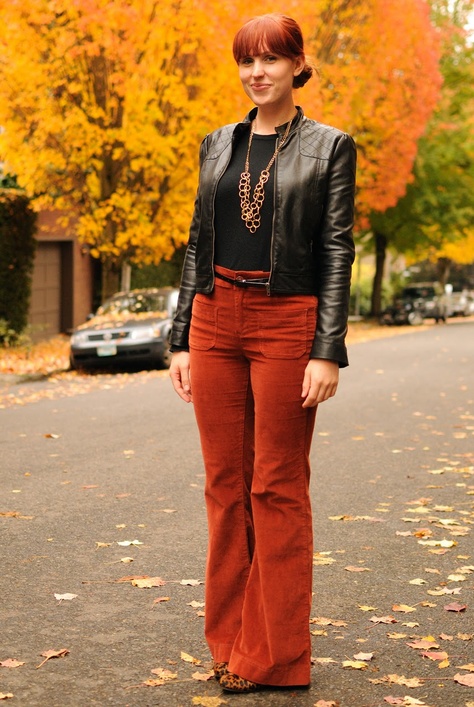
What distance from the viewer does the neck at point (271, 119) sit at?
148 inches

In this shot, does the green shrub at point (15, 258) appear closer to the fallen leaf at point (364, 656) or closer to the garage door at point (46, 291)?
the garage door at point (46, 291)

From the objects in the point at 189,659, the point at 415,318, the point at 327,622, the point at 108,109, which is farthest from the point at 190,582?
the point at 415,318

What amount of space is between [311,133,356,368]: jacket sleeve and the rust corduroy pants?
6cm

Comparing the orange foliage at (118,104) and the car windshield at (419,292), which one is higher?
the orange foliage at (118,104)

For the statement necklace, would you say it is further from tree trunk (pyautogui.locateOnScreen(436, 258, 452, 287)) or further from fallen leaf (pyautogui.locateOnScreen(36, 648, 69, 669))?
tree trunk (pyautogui.locateOnScreen(436, 258, 452, 287))

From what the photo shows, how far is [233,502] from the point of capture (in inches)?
153

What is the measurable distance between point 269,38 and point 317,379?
3.60 feet

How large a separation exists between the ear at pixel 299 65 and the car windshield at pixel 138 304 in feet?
49.4

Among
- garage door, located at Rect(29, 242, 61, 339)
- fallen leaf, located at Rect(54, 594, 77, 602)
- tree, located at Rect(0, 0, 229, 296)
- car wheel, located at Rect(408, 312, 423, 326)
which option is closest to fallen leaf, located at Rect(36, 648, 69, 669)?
fallen leaf, located at Rect(54, 594, 77, 602)

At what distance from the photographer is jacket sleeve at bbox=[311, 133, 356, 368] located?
3658mm

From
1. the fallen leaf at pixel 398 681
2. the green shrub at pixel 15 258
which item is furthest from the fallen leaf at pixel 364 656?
the green shrub at pixel 15 258

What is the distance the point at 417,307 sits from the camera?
42.6 metres

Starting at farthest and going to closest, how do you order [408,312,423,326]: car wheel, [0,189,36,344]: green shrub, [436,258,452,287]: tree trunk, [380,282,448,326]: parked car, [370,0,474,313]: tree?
[436,258,452,287]: tree trunk → [408,312,423,326]: car wheel → [380,282,448,326]: parked car → [370,0,474,313]: tree → [0,189,36,344]: green shrub

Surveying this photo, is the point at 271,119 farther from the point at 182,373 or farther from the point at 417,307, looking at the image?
the point at 417,307
